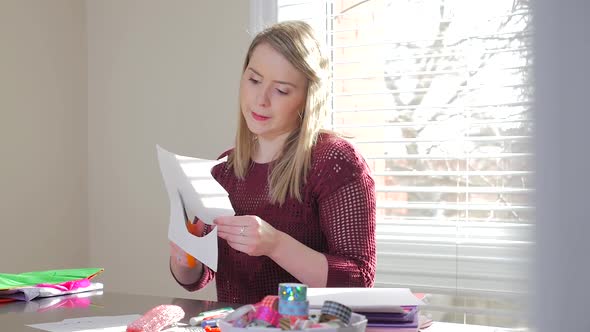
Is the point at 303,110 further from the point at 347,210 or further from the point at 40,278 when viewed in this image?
the point at 40,278

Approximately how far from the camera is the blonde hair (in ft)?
6.36

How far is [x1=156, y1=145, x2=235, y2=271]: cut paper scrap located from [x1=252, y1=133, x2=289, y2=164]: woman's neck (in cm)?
48

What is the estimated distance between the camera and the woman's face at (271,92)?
1.97 meters

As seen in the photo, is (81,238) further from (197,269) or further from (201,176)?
(201,176)

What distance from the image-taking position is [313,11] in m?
2.98

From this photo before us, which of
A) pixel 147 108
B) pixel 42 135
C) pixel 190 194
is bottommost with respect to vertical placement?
pixel 190 194

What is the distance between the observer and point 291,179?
6.35ft

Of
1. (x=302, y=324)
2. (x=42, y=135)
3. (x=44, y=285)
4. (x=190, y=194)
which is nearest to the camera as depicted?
(x=302, y=324)

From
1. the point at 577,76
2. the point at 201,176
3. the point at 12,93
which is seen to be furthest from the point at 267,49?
the point at 577,76

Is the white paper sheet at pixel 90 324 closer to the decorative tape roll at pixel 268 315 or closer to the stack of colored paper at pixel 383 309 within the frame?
the stack of colored paper at pixel 383 309

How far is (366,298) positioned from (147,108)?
2205 millimetres

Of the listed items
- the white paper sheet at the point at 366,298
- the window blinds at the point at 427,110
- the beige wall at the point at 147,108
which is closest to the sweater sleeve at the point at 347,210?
the white paper sheet at the point at 366,298

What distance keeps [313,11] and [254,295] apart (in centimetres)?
141

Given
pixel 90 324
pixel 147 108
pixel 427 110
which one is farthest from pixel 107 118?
pixel 90 324
